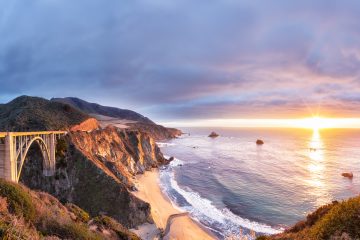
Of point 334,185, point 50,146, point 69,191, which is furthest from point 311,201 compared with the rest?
point 50,146

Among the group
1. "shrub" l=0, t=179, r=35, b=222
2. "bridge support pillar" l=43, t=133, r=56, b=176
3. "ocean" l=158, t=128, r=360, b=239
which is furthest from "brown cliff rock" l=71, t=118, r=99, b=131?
"shrub" l=0, t=179, r=35, b=222

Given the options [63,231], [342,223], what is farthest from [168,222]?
[342,223]

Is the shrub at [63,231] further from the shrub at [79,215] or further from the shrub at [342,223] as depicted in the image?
the shrub at [342,223]

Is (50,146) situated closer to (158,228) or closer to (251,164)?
(158,228)

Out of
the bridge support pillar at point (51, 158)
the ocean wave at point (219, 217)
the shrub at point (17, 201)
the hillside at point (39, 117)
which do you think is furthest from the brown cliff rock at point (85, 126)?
the shrub at point (17, 201)

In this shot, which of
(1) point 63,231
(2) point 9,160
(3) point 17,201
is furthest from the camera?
(2) point 9,160

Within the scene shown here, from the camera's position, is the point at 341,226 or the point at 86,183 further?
the point at 86,183

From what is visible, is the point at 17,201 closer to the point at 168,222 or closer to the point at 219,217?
the point at 168,222

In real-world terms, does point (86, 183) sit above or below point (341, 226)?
below
